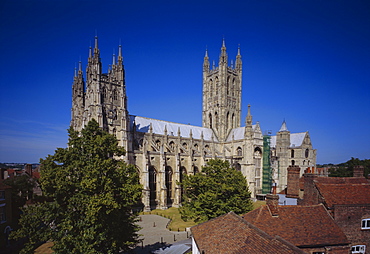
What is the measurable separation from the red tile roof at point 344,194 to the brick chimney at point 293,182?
15.3ft

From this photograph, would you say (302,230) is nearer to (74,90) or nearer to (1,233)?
(1,233)

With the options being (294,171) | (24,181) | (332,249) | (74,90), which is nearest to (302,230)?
(332,249)

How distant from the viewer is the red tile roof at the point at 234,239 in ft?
34.8

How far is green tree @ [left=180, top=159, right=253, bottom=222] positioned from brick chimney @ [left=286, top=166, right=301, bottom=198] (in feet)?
17.0

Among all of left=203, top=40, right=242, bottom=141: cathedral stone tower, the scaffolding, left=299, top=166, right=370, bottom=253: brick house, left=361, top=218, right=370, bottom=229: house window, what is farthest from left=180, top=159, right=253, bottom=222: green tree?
left=203, top=40, right=242, bottom=141: cathedral stone tower

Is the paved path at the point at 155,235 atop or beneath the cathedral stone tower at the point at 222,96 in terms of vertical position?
beneath

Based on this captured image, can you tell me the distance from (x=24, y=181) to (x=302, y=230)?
36269mm

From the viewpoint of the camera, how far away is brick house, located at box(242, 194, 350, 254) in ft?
46.1

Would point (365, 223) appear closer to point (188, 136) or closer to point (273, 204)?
point (273, 204)

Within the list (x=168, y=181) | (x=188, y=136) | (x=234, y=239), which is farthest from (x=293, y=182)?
(x=188, y=136)

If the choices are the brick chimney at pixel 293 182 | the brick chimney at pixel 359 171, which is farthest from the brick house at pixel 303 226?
the brick chimney at pixel 359 171

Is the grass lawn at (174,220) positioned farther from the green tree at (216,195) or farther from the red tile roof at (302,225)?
the red tile roof at (302,225)

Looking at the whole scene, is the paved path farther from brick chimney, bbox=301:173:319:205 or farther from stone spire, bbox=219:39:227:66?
stone spire, bbox=219:39:227:66

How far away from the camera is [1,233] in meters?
23.5
